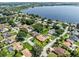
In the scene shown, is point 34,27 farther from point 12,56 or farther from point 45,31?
point 12,56

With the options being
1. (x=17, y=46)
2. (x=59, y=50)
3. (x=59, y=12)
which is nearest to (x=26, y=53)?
(x=17, y=46)

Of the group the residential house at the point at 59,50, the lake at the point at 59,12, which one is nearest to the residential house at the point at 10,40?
the lake at the point at 59,12

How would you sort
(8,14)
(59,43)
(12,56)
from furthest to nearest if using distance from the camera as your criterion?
1. (8,14)
2. (59,43)
3. (12,56)

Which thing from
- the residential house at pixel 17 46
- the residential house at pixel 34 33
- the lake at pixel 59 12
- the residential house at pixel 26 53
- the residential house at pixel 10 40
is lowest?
the residential house at pixel 26 53

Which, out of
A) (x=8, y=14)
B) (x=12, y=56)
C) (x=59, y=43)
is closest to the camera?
(x=12, y=56)

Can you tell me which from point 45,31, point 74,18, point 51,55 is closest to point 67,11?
point 74,18

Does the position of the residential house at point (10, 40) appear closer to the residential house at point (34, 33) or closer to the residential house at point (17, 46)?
the residential house at point (17, 46)

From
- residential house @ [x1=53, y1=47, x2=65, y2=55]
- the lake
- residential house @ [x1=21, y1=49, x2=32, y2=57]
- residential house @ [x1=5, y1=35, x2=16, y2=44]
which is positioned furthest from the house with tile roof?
the lake

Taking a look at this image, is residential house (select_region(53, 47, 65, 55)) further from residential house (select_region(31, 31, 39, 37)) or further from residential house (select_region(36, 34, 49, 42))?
residential house (select_region(31, 31, 39, 37))

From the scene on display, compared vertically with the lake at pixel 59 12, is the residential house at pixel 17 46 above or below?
below
